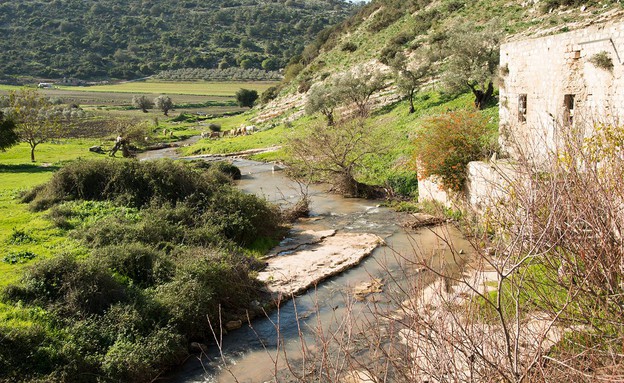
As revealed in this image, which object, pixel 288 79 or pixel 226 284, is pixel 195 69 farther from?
pixel 226 284

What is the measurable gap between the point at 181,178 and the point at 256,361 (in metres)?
12.6

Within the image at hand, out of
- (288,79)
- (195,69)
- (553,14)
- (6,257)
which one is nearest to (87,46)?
(195,69)

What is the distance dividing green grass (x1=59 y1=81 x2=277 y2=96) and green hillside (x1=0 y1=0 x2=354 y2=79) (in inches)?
515

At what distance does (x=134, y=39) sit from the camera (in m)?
164

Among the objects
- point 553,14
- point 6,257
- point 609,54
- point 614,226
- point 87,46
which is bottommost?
point 6,257

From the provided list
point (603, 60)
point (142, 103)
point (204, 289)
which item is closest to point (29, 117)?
point (204, 289)

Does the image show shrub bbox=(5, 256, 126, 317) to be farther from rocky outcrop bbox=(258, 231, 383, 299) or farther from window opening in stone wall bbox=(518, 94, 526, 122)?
window opening in stone wall bbox=(518, 94, 526, 122)

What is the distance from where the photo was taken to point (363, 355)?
35.8ft

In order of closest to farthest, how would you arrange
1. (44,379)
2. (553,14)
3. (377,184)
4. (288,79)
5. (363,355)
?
(44,379) → (363,355) → (377,184) → (553,14) → (288,79)

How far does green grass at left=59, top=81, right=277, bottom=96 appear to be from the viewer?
366ft

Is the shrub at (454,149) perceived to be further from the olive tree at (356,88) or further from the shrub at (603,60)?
the olive tree at (356,88)

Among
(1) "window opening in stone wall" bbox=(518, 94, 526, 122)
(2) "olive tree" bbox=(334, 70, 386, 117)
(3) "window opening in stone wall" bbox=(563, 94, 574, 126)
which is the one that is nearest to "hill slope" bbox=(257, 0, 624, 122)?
(2) "olive tree" bbox=(334, 70, 386, 117)

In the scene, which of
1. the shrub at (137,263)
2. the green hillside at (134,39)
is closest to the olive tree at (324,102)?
the shrub at (137,263)

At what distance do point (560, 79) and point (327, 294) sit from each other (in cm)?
1148
